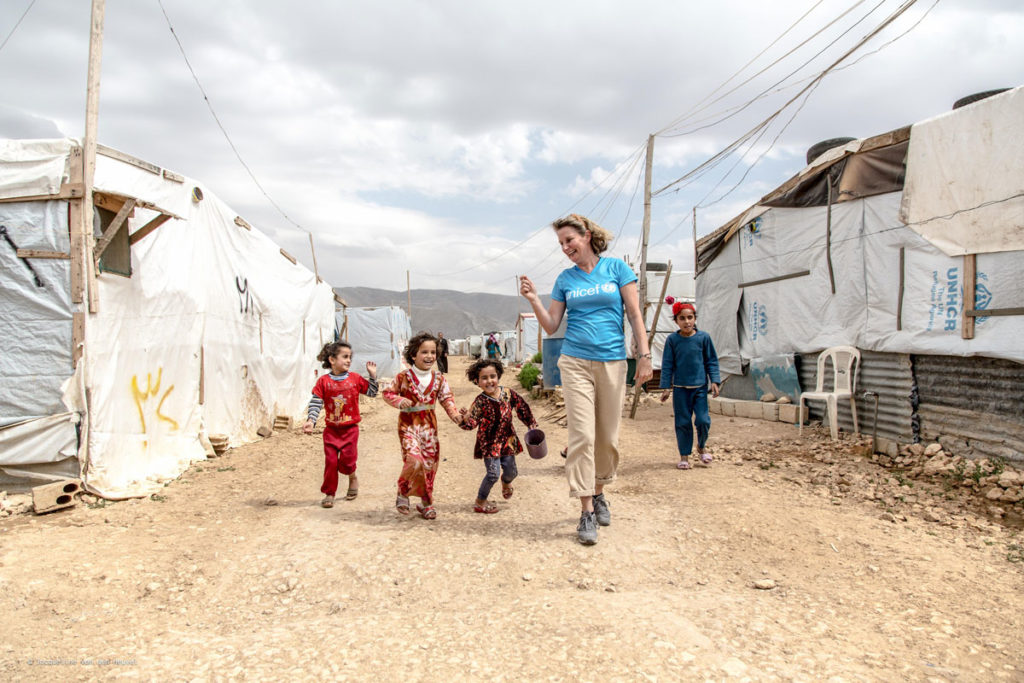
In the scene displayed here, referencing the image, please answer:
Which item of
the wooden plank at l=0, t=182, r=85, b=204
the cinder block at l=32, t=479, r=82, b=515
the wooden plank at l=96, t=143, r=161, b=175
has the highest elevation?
the wooden plank at l=96, t=143, r=161, b=175

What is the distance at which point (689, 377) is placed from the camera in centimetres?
566

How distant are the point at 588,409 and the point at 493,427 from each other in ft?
3.02

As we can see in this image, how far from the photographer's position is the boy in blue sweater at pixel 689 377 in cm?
565

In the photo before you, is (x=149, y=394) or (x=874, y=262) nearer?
(x=149, y=394)

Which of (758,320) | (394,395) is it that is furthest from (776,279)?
(394,395)

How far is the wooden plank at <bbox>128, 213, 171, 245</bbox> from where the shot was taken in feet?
18.9

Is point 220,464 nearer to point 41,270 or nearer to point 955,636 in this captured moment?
point 41,270

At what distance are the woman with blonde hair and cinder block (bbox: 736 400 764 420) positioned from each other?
5.27 m

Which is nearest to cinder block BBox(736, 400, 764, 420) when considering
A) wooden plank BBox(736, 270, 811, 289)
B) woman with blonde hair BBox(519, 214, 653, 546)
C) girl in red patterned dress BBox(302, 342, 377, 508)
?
wooden plank BBox(736, 270, 811, 289)

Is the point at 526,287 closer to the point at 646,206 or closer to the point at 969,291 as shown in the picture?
the point at 969,291

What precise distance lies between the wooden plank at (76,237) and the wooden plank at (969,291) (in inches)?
304

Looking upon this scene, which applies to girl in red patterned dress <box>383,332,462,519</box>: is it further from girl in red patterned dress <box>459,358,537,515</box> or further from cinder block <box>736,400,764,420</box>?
cinder block <box>736,400,764,420</box>

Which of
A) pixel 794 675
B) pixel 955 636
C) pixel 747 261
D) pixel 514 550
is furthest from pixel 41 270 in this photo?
pixel 747 261

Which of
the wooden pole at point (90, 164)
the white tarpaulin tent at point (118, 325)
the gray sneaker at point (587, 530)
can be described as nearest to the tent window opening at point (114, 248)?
the white tarpaulin tent at point (118, 325)
